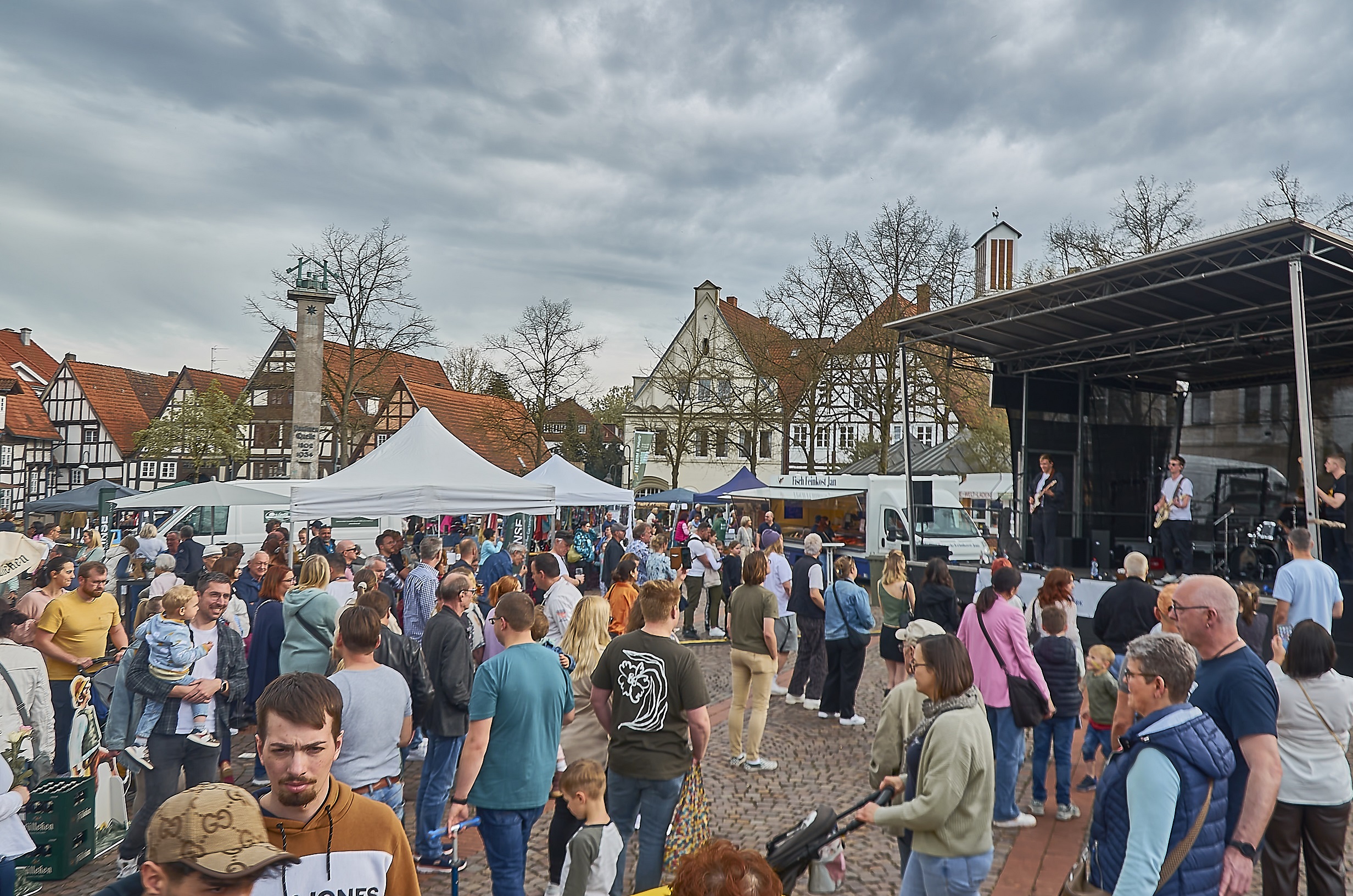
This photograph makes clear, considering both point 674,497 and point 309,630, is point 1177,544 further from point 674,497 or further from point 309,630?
point 674,497

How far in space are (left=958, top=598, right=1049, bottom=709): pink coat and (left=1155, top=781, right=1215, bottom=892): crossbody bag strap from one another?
281 cm

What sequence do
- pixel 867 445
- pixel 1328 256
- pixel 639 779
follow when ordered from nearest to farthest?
pixel 639 779 < pixel 1328 256 < pixel 867 445

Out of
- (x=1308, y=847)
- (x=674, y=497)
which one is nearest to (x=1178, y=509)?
(x=1308, y=847)

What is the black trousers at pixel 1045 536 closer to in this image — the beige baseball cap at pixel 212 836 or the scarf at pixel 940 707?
the scarf at pixel 940 707

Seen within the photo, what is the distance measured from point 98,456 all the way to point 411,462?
43.5m

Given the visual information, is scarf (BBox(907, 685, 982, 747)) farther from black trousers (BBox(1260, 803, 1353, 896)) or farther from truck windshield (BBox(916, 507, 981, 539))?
truck windshield (BBox(916, 507, 981, 539))

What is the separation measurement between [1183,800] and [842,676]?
5.76 metres

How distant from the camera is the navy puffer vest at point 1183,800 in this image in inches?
101

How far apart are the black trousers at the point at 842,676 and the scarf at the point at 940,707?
462 cm

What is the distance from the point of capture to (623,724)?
13.4 ft

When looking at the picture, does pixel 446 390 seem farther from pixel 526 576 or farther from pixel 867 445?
pixel 526 576

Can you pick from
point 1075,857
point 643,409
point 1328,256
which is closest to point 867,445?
point 643,409

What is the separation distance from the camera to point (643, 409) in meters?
49.3

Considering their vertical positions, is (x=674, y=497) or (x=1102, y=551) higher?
(x=674, y=497)
